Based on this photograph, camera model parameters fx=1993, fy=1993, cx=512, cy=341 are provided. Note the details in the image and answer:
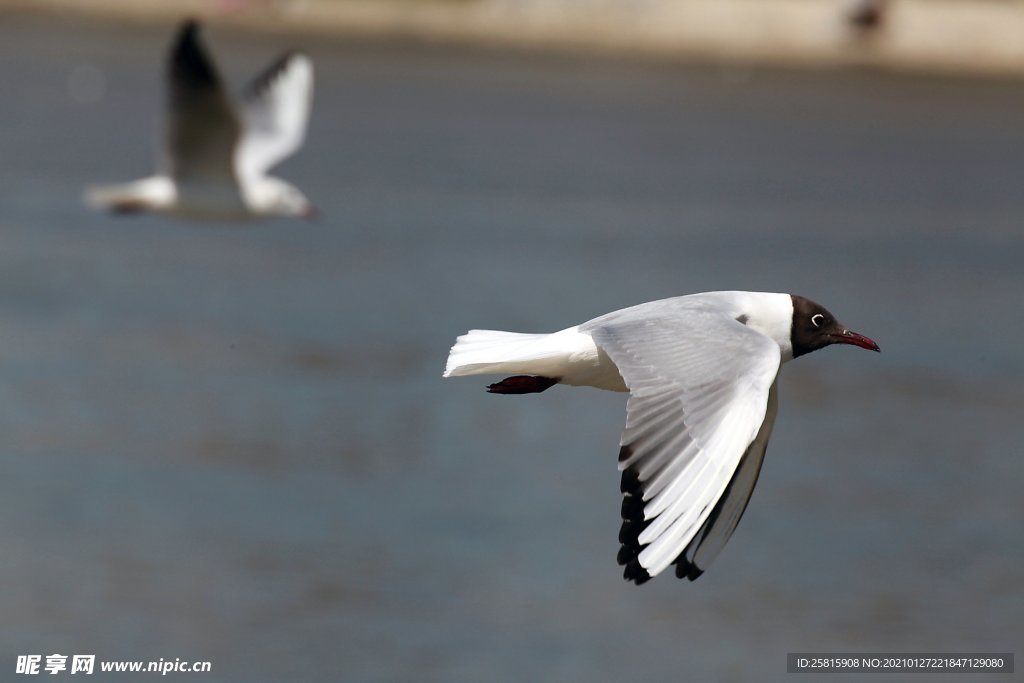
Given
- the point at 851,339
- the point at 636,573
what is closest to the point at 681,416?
the point at 636,573

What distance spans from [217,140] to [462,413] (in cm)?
540

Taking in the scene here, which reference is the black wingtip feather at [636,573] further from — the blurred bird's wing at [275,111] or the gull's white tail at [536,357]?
the blurred bird's wing at [275,111]

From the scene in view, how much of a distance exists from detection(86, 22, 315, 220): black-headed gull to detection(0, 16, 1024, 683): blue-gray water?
2.45 metres

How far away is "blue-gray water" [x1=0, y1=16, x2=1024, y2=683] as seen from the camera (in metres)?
12.7

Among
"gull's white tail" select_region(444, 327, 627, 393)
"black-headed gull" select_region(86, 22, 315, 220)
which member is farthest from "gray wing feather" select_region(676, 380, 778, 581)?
"black-headed gull" select_region(86, 22, 315, 220)

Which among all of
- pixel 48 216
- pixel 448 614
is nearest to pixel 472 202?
pixel 48 216

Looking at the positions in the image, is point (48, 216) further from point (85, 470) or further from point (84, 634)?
point (84, 634)

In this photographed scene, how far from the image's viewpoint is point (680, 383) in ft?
18.6

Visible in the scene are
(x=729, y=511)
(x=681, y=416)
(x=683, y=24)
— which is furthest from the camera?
(x=683, y=24)

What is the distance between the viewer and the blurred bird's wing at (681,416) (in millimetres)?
5305

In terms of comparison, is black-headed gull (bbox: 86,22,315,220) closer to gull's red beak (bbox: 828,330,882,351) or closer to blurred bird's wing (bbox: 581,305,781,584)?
gull's red beak (bbox: 828,330,882,351)

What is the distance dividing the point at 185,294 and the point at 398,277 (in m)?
2.47

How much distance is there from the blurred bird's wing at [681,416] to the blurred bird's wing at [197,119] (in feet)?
21.2

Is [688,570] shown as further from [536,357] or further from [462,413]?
[462,413]
